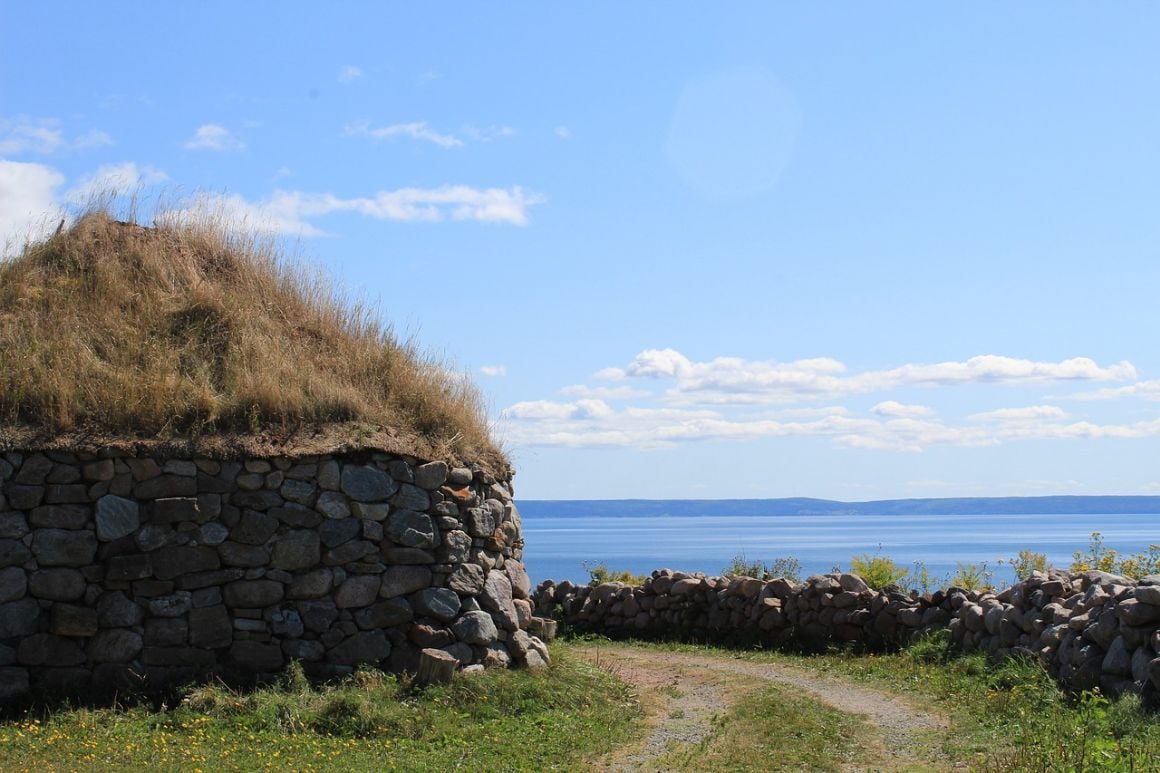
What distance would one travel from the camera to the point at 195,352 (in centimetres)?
1195

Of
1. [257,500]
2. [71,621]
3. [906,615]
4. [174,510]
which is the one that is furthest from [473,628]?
[906,615]

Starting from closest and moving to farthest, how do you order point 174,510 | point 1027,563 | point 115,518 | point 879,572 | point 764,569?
point 115,518 < point 174,510 < point 879,572 < point 1027,563 < point 764,569

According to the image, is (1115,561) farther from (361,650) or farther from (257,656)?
(257,656)

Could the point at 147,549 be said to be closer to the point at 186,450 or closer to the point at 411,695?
the point at 186,450

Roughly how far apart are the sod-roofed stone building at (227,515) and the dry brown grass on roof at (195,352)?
1.3 inches

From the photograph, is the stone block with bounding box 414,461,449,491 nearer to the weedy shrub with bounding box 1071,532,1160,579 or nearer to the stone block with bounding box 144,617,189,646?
the stone block with bounding box 144,617,189,646

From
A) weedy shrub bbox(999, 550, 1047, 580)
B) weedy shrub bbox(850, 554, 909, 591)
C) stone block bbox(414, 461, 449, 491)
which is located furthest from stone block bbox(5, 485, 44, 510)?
weedy shrub bbox(999, 550, 1047, 580)

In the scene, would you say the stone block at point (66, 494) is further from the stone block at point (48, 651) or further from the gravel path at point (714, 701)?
the gravel path at point (714, 701)

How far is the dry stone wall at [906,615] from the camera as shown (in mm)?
9844

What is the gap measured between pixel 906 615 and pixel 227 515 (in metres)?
8.57

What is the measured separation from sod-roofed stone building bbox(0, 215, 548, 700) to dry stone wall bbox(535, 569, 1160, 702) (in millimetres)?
4188

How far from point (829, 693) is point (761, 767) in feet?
11.0

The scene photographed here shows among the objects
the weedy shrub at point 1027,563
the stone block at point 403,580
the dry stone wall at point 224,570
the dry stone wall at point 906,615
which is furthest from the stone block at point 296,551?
the weedy shrub at point 1027,563

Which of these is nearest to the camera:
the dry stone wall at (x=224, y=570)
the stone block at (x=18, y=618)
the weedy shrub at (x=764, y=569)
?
the stone block at (x=18, y=618)
